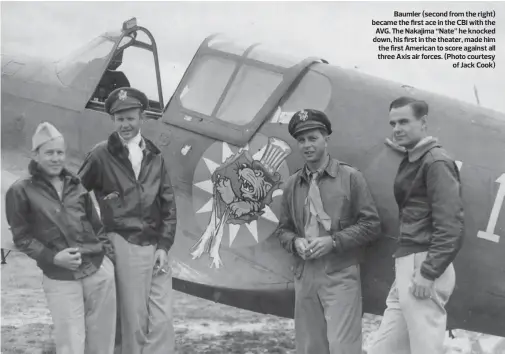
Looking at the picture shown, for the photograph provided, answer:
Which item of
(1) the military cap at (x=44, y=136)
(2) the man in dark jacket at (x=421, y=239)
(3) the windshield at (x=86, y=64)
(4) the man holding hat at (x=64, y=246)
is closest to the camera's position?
(2) the man in dark jacket at (x=421, y=239)

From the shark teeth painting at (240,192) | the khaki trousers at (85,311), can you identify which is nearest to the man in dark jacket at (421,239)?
the shark teeth painting at (240,192)

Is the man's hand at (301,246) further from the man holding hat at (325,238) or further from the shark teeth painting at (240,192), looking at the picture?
the shark teeth painting at (240,192)

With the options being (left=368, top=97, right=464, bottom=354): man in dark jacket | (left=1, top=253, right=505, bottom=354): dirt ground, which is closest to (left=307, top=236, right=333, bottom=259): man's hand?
(left=368, top=97, right=464, bottom=354): man in dark jacket

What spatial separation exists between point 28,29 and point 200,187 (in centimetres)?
243

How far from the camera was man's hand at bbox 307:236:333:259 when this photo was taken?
3.42 metres

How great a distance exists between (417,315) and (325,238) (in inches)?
28.6

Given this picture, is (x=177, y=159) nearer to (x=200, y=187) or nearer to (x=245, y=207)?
(x=200, y=187)

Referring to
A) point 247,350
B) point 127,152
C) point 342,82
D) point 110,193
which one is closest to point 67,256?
point 110,193

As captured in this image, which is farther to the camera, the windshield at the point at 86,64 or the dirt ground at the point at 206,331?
the dirt ground at the point at 206,331

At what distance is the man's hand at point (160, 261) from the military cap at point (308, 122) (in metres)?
1.21

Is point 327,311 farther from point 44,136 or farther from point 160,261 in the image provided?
point 44,136

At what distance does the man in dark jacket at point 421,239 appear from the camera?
3.03 meters

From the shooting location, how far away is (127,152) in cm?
366

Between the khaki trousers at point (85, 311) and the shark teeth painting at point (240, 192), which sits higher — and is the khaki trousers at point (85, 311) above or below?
below
